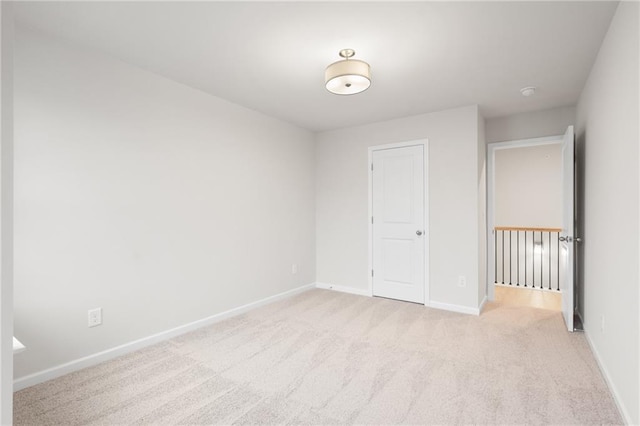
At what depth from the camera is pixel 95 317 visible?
8.10 ft

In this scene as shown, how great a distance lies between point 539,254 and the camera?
5508 mm

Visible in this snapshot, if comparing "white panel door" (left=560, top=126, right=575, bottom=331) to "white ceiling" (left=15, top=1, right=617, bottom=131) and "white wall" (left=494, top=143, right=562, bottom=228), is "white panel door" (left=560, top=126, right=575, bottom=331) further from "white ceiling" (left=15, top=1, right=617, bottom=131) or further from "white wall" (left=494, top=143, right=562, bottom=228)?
"white wall" (left=494, top=143, right=562, bottom=228)

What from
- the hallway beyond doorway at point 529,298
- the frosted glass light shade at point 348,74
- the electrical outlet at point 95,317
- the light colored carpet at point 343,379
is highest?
the frosted glass light shade at point 348,74

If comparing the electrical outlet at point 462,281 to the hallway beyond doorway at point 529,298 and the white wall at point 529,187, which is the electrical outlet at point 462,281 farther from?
the white wall at point 529,187

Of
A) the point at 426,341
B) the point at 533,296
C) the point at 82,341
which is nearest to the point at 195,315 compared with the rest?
the point at 82,341

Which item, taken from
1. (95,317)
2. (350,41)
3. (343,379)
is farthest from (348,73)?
(95,317)

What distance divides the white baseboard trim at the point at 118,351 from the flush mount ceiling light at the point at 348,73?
2.50 m

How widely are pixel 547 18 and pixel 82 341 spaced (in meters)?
3.77

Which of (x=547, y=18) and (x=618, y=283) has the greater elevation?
(x=547, y=18)

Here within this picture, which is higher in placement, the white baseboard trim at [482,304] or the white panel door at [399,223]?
the white panel door at [399,223]

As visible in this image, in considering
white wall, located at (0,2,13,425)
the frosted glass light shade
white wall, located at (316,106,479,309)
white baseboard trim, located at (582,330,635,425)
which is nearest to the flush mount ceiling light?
the frosted glass light shade

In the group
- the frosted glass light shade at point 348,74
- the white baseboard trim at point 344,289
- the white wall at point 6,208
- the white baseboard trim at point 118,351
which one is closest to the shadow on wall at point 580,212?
the frosted glass light shade at point 348,74

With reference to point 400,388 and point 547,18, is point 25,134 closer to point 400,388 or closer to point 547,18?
point 400,388

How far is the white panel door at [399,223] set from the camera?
13.3 feet
